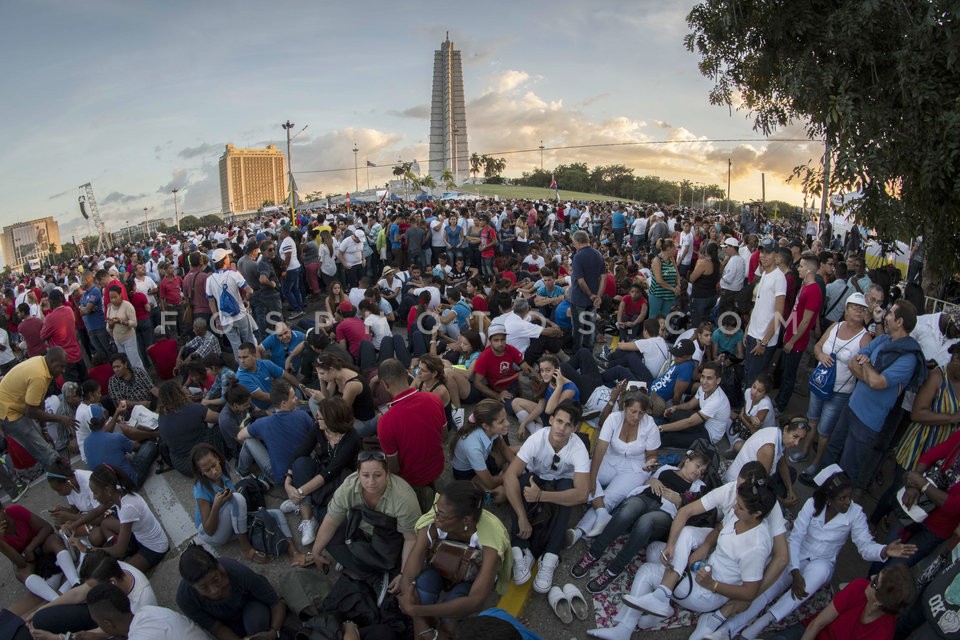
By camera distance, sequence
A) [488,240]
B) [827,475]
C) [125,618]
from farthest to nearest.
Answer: [488,240], [827,475], [125,618]

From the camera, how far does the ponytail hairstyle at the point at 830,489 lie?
11.4 feet

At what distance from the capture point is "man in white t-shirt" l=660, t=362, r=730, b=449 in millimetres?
4965

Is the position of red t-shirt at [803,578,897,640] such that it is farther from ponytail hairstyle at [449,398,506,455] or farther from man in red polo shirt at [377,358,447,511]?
man in red polo shirt at [377,358,447,511]

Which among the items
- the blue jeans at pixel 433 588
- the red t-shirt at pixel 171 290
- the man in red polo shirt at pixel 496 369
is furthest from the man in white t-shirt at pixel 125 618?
the red t-shirt at pixel 171 290

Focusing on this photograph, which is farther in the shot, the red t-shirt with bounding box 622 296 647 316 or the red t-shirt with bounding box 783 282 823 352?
the red t-shirt with bounding box 622 296 647 316

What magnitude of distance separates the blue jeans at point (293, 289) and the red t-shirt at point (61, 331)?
3.65 metres

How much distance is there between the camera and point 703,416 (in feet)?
16.4

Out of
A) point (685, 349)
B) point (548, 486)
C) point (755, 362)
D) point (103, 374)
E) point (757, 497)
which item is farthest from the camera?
point (103, 374)

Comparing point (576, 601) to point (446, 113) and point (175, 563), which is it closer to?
point (175, 563)

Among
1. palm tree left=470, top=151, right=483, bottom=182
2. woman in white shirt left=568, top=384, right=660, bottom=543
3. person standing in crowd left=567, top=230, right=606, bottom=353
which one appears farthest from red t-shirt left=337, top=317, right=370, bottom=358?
palm tree left=470, top=151, right=483, bottom=182

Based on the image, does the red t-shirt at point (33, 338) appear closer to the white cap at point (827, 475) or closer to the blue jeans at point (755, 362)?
the blue jeans at point (755, 362)

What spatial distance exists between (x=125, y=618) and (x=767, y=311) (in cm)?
610

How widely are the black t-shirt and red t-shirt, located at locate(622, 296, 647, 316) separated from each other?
599 cm

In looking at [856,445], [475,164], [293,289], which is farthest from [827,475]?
[475,164]
